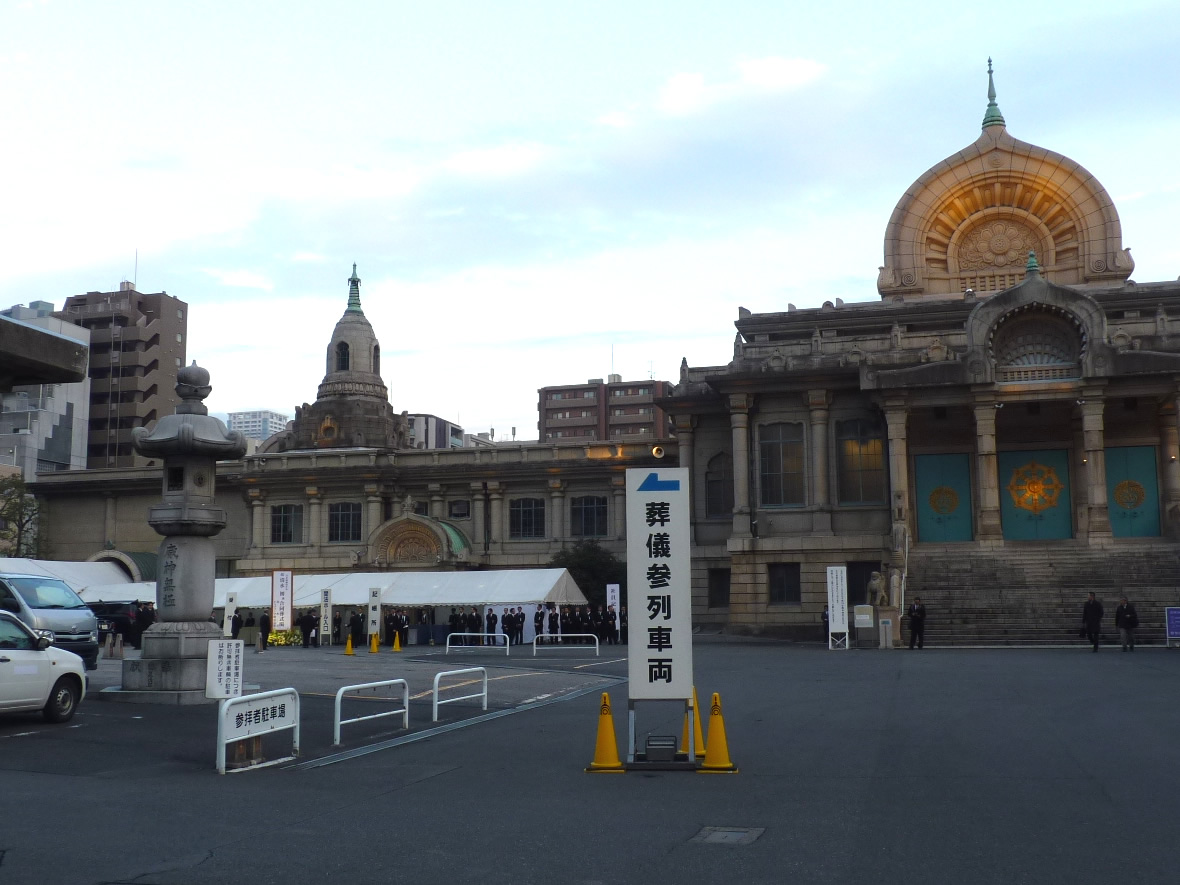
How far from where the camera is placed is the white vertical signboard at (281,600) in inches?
1586

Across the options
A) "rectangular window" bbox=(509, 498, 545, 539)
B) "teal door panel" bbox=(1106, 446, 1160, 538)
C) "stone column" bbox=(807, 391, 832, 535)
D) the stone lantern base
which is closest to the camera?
the stone lantern base

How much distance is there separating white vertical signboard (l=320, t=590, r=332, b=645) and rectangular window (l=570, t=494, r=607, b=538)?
1782cm

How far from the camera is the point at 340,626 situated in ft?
163

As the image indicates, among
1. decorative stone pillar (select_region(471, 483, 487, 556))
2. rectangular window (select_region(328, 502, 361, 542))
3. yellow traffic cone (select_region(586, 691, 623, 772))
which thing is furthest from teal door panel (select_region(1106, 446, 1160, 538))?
yellow traffic cone (select_region(586, 691, 623, 772))

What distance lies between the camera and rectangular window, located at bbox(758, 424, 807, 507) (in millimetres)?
47438

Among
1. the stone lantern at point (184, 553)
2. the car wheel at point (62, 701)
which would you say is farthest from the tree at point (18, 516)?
the car wheel at point (62, 701)

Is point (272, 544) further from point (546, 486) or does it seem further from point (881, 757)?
point (881, 757)

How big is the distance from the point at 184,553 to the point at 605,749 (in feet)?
31.4

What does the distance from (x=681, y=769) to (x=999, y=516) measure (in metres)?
33.6

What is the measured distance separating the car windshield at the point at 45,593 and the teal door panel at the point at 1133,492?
35767 millimetres

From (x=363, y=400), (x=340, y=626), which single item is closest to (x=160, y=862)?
(x=340, y=626)

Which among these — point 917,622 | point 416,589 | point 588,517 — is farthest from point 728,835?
point 588,517

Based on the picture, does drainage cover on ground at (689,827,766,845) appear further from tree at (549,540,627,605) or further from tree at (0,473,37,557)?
tree at (0,473,37,557)

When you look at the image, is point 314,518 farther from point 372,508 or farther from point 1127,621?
point 1127,621
